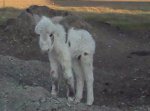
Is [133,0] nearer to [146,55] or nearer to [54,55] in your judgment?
[146,55]

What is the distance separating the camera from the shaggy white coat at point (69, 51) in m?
11.1

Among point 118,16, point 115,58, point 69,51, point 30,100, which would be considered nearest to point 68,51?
point 69,51

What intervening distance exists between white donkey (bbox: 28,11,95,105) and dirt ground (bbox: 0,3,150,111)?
1.37 metres

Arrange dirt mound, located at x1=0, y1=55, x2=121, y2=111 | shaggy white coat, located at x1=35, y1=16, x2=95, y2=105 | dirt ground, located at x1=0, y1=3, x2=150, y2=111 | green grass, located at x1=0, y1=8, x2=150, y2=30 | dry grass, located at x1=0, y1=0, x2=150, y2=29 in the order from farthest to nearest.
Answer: dry grass, located at x1=0, y1=0, x2=150, y2=29, green grass, located at x1=0, y1=8, x2=150, y2=30, dirt ground, located at x1=0, y1=3, x2=150, y2=111, shaggy white coat, located at x1=35, y1=16, x2=95, y2=105, dirt mound, located at x1=0, y1=55, x2=121, y2=111

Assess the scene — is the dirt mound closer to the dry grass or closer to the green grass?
the green grass

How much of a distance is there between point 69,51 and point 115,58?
9.46m

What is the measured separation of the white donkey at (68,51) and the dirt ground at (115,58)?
1374 millimetres

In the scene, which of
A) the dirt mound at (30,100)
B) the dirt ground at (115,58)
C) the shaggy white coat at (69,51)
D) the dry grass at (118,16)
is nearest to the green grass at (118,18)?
the dry grass at (118,16)

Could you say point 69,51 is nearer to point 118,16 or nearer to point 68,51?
point 68,51

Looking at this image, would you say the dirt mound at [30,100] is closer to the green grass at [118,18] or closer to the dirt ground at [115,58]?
the dirt ground at [115,58]

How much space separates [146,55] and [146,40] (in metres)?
3.98

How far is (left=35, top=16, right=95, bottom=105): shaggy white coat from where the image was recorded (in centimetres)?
1109

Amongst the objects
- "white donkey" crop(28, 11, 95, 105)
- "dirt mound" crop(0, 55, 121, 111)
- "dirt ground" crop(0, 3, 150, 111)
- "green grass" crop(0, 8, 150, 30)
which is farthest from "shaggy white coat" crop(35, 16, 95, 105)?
"green grass" crop(0, 8, 150, 30)

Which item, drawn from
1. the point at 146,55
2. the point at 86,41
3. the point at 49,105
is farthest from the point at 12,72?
the point at 146,55
